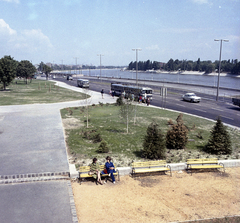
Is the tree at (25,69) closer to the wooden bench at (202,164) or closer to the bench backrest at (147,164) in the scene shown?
the bench backrest at (147,164)

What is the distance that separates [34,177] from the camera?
10586mm

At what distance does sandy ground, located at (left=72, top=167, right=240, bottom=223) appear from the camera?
819 cm

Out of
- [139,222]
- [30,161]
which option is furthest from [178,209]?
[30,161]

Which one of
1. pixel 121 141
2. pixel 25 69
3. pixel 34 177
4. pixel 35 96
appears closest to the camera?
pixel 34 177

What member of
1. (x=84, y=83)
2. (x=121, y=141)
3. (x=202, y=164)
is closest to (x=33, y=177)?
(x=121, y=141)

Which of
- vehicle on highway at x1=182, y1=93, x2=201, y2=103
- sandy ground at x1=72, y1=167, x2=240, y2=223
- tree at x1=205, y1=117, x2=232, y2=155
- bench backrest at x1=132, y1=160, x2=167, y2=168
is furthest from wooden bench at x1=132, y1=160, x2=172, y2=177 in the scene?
vehicle on highway at x1=182, y1=93, x2=201, y2=103

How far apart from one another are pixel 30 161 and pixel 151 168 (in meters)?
6.00

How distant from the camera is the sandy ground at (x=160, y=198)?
322 inches

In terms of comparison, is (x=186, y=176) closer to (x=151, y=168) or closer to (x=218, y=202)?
(x=151, y=168)

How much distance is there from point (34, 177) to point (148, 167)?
5.24 m

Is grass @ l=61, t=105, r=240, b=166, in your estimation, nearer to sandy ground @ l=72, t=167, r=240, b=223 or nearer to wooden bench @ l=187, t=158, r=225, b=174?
wooden bench @ l=187, t=158, r=225, b=174

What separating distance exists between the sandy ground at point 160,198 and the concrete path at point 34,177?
68 cm

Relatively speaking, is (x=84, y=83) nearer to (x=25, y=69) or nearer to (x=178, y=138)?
(x=25, y=69)

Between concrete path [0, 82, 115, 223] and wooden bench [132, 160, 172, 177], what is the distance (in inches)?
122
